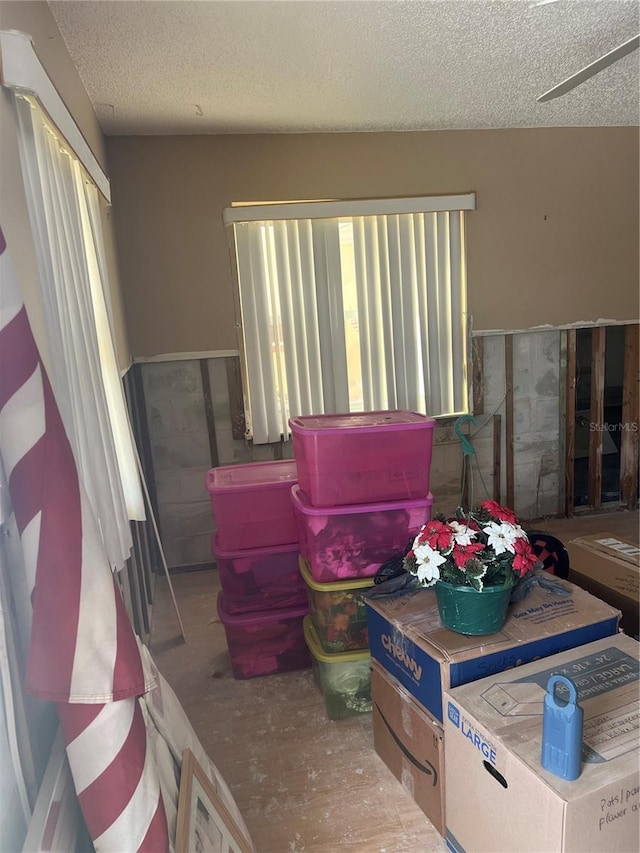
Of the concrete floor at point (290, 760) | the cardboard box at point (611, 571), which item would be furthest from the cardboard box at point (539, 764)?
the cardboard box at point (611, 571)

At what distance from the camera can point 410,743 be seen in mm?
1776

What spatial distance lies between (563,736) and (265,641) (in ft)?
5.06

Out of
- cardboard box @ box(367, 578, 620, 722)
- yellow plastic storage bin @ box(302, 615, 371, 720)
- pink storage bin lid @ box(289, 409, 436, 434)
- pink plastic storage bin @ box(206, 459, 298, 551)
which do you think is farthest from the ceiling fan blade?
yellow plastic storage bin @ box(302, 615, 371, 720)

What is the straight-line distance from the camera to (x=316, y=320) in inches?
143

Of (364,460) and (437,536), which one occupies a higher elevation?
(364,460)

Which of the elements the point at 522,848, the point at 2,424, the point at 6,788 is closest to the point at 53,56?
the point at 2,424

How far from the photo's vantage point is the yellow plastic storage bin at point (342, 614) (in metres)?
2.16

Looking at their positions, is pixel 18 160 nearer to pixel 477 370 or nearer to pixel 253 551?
pixel 253 551

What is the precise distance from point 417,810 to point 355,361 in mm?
2533

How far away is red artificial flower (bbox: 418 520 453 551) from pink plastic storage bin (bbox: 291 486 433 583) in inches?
17.9

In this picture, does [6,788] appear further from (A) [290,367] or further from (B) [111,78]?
(A) [290,367]

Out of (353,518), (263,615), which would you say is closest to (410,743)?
(353,518)

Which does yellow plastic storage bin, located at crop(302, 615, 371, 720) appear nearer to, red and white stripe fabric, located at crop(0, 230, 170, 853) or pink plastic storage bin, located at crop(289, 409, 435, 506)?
pink plastic storage bin, located at crop(289, 409, 435, 506)

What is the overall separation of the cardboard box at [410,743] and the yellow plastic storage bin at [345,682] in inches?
7.3
